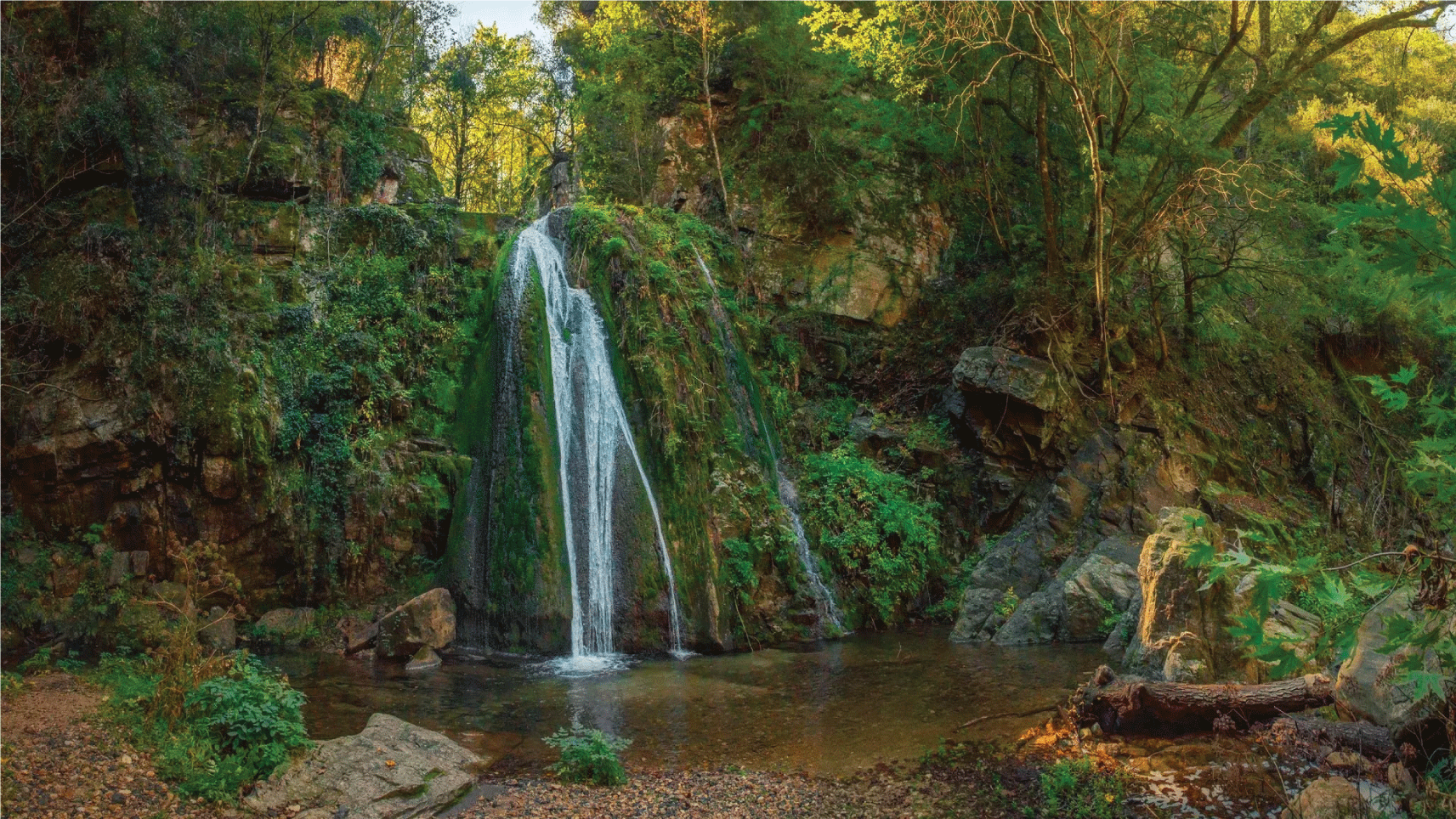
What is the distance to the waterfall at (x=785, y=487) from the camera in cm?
1139

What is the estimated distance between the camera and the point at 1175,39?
13.2 meters

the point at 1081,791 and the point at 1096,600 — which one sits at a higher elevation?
the point at 1096,600

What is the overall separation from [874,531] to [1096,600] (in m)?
3.22

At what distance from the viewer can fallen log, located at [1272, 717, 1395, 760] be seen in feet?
15.7

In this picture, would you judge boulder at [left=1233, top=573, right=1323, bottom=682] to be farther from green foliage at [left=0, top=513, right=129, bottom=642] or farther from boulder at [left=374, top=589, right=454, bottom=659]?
green foliage at [left=0, top=513, right=129, bottom=642]

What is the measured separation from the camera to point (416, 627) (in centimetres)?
959

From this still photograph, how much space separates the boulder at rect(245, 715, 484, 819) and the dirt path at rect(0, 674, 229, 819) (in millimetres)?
381

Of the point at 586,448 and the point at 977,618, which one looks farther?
the point at 586,448

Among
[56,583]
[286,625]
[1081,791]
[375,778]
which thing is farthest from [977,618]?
[56,583]

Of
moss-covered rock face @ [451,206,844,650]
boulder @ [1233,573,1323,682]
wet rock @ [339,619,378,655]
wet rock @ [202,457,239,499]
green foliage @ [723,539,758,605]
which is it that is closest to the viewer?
boulder @ [1233,573,1323,682]

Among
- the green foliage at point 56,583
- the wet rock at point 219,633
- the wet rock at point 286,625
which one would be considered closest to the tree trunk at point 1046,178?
the wet rock at point 286,625

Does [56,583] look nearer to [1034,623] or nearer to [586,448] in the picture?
[586,448]

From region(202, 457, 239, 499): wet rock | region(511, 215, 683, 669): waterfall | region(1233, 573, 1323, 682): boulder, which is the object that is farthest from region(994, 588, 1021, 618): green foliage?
region(202, 457, 239, 499): wet rock

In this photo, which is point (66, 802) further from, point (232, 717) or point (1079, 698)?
point (1079, 698)
